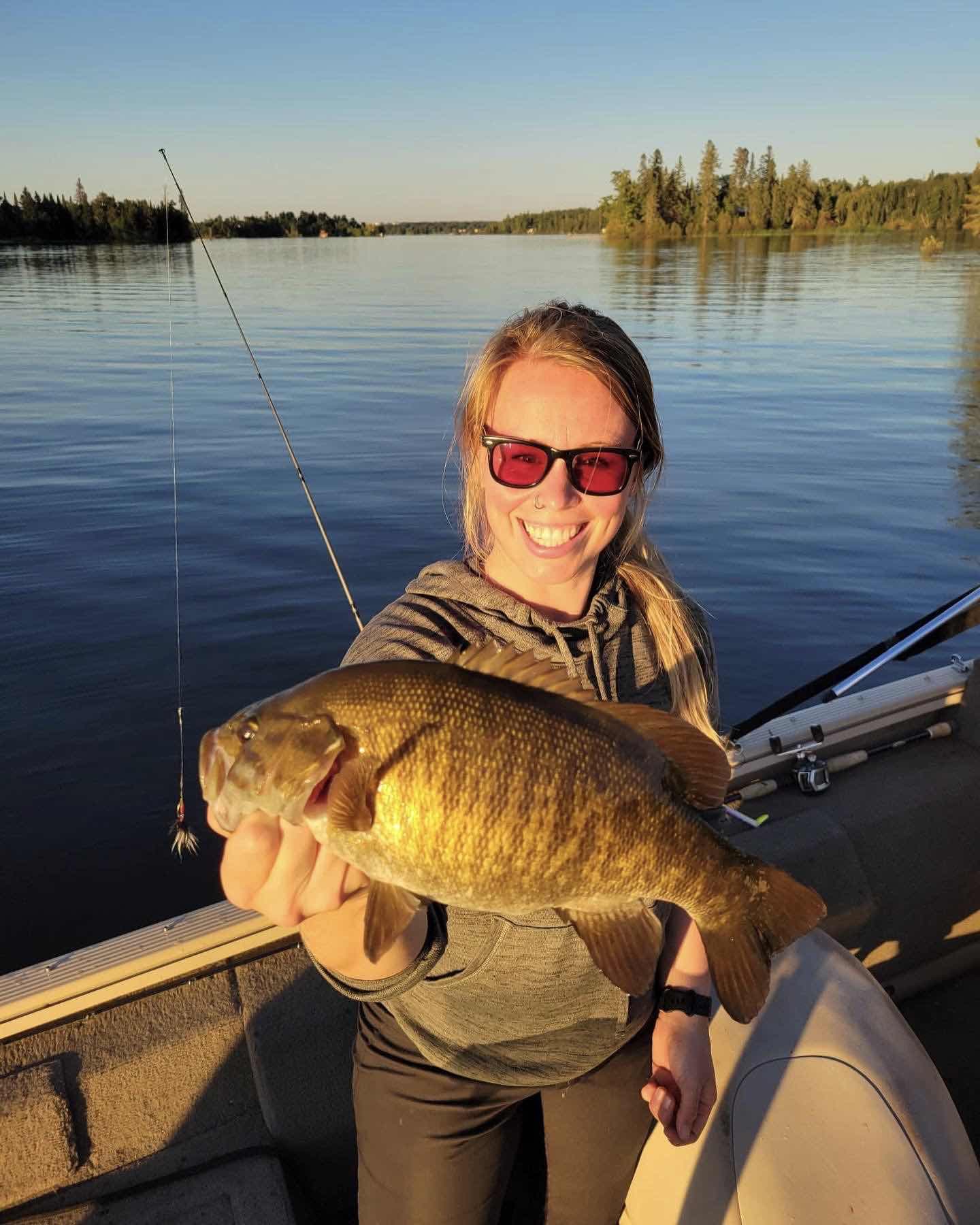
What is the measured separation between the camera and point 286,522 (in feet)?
36.2

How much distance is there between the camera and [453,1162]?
2.29 meters

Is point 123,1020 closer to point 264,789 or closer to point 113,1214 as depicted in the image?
point 113,1214

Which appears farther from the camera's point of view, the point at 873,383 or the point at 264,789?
the point at 873,383

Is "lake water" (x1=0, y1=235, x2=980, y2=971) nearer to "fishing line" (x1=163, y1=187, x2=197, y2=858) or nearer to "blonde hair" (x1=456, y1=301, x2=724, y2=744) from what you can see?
"fishing line" (x1=163, y1=187, x2=197, y2=858)

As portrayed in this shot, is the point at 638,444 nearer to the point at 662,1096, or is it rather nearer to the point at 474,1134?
the point at 662,1096

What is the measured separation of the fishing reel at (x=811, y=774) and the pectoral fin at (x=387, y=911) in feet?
9.14

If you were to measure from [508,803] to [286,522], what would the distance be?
9833 millimetres

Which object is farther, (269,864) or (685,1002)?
(685,1002)

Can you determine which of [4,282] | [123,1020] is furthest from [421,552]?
[4,282]

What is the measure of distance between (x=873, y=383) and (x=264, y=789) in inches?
823

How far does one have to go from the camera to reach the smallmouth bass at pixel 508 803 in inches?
66.7

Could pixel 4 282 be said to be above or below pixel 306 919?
above

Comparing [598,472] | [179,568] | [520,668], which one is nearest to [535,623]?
[598,472]

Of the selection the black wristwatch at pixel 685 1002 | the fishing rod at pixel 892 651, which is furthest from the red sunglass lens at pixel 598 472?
the fishing rod at pixel 892 651
